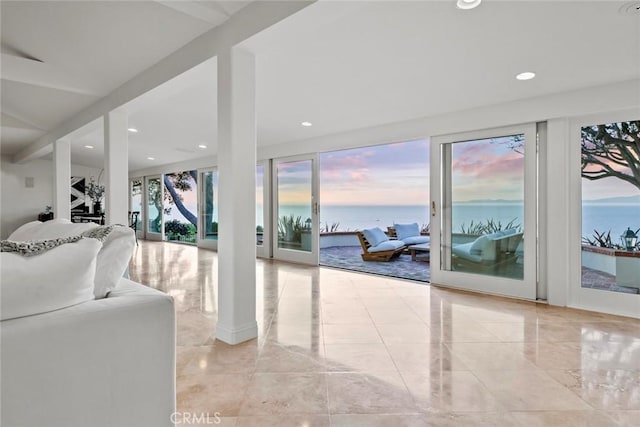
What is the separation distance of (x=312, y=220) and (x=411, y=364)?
388cm

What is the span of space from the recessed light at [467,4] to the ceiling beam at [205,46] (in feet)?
3.05

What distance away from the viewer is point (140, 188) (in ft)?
33.3

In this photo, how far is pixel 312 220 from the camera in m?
5.84

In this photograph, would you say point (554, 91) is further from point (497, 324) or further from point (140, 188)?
point (140, 188)

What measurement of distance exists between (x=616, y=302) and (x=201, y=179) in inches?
305

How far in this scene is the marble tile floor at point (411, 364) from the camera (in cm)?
163

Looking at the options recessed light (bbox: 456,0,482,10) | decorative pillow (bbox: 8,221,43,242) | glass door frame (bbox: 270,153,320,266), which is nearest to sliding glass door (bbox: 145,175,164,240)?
glass door frame (bbox: 270,153,320,266)

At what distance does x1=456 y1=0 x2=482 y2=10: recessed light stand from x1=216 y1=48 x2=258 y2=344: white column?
58.4 inches

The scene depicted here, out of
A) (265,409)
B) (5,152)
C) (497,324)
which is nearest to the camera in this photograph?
(265,409)

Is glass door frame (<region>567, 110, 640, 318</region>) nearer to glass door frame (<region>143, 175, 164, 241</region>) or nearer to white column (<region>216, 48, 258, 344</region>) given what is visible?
white column (<region>216, 48, 258, 344</region>)

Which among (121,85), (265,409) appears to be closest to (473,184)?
(265,409)

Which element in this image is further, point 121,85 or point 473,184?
point 473,184

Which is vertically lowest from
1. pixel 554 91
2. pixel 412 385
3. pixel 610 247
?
pixel 412 385

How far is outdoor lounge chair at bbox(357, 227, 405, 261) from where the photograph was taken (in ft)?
21.7
